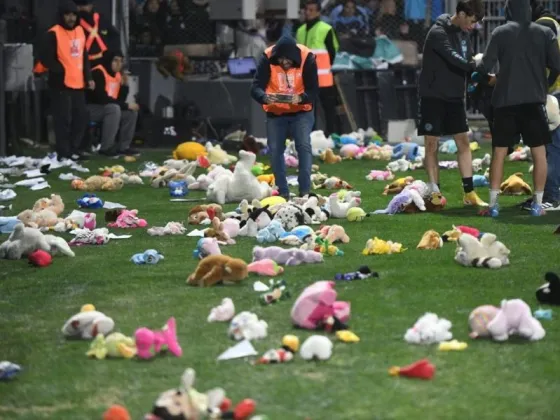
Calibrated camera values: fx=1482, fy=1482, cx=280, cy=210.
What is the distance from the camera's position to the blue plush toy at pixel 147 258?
1075 cm

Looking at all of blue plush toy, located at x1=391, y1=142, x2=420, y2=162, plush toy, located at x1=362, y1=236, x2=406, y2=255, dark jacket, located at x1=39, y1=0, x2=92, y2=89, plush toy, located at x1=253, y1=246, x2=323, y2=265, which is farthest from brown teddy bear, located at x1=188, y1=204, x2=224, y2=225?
dark jacket, located at x1=39, y1=0, x2=92, y2=89

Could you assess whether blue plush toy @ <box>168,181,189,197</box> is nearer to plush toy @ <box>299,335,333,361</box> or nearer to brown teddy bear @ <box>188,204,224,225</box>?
brown teddy bear @ <box>188,204,224,225</box>

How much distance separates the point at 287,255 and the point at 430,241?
1387mm

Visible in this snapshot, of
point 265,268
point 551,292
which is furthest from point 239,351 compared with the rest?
point 265,268

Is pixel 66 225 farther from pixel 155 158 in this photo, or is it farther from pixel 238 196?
pixel 155 158

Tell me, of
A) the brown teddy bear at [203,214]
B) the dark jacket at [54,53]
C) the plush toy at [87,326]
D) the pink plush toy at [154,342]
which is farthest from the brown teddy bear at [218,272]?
the dark jacket at [54,53]

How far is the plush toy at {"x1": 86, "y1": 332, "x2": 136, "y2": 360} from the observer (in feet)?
24.7

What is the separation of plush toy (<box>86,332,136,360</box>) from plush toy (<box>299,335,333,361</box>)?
88 cm

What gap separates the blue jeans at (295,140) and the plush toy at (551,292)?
604 cm

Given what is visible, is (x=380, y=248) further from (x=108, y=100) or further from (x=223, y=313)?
(x=108, y=100)

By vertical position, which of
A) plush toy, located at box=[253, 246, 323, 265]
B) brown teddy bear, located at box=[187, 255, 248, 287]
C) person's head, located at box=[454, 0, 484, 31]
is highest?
person's head, located at box=[454, 0, 484, 31]

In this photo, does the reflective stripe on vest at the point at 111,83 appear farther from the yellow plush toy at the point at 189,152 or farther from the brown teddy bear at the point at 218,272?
the brown teddy bear at the point at 218,272

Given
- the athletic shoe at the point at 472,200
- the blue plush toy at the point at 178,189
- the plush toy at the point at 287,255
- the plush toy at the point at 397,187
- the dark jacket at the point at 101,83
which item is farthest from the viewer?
the dark jacket at the point at 101,83

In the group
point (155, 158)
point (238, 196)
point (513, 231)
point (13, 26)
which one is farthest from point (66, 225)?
point (13, 26)
